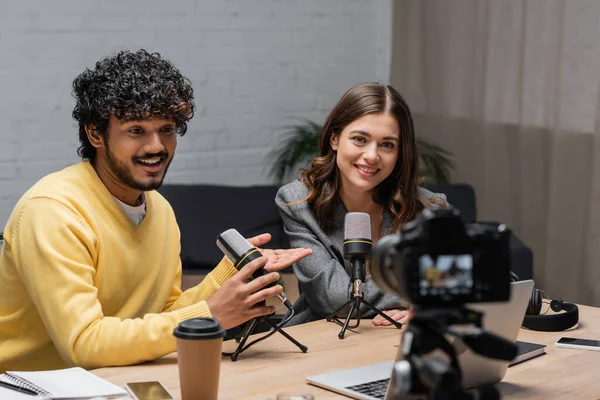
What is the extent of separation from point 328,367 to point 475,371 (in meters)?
0.34

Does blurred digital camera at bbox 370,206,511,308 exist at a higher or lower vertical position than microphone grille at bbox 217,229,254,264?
higher

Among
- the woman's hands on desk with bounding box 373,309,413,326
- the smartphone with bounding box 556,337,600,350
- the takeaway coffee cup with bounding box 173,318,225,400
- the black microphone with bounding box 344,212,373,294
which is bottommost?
the woman's hands on desk with bounding box 373,309,413,326

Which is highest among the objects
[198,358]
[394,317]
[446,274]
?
[446,274]

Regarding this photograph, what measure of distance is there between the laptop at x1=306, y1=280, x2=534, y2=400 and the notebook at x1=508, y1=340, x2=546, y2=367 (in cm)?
18

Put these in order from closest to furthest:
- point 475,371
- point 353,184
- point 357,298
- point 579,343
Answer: point 475,371
point 579,343
point 357,298
point 353,184

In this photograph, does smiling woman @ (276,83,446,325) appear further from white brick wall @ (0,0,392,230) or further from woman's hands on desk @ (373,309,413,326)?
white brick wall @ (0,0,392,230)

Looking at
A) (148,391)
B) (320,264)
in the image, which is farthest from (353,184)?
(148,391)

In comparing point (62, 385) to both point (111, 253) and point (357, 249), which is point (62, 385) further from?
point (357, 249)

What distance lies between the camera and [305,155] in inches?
176

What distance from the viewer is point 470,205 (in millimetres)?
4004

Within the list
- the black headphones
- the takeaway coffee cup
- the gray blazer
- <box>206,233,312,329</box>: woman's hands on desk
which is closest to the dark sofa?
the gray blazer

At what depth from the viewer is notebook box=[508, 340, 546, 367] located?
2113 mm

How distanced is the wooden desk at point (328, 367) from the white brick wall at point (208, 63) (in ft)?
6.31

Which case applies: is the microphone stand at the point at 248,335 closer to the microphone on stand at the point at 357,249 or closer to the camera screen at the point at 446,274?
the microphone on stand at the point at 357,249
